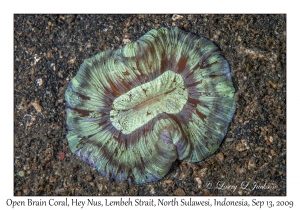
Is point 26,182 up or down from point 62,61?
down

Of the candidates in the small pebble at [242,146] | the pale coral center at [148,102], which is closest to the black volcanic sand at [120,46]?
the small pebble at [242,146]

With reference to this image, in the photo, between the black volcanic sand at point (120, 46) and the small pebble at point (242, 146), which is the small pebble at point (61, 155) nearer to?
the black volcanic sand at point (120, 46)

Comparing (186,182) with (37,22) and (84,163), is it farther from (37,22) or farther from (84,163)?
(37,22)

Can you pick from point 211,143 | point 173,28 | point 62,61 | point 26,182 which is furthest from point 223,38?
point 26,182

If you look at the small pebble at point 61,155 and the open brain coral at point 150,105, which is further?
the small pebble at point 61,155

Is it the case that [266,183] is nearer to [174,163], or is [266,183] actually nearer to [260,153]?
[260,153]


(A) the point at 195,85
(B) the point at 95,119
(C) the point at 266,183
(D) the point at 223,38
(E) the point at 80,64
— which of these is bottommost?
(C) the point at 266,183

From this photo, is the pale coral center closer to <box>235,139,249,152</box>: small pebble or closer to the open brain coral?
the open brain coral
